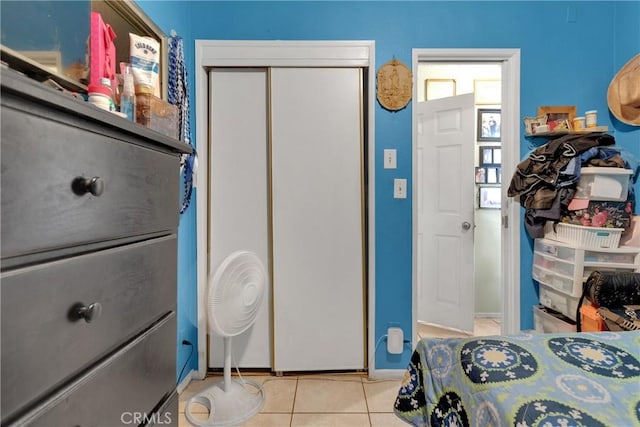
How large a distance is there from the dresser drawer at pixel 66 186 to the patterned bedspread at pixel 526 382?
92 centimetres

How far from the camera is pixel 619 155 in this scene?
188cm

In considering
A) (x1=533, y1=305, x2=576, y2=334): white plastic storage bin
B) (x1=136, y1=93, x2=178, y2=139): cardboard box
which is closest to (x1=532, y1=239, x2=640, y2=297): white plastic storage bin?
(x1=533, y1=305, x2=576, y2=334): white plastic storage bin

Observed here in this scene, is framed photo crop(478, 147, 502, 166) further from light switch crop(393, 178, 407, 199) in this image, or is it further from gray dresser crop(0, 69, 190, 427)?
gray dresser crop(0, 69, 190, 427)

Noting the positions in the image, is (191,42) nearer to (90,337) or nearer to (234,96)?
(234,96)

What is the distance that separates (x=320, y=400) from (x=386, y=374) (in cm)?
49

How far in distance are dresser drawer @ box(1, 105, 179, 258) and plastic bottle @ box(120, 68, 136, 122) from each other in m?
0.38

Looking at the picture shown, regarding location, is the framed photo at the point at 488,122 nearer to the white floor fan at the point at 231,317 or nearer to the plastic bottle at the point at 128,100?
the white floor fan at the point at 231,317

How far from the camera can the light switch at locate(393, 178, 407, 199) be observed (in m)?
2.06

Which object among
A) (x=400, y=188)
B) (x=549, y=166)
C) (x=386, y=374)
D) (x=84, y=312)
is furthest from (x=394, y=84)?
(x=84, y=312)

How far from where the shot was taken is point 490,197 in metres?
3.11

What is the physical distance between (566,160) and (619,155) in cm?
33

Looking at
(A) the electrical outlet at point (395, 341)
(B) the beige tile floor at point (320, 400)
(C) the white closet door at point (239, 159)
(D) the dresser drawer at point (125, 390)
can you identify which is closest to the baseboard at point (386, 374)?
(B) the beige tile floor at point (320, 400)

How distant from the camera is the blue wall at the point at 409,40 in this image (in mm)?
2035

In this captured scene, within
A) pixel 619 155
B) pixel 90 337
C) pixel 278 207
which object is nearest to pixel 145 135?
pixel 90 337
